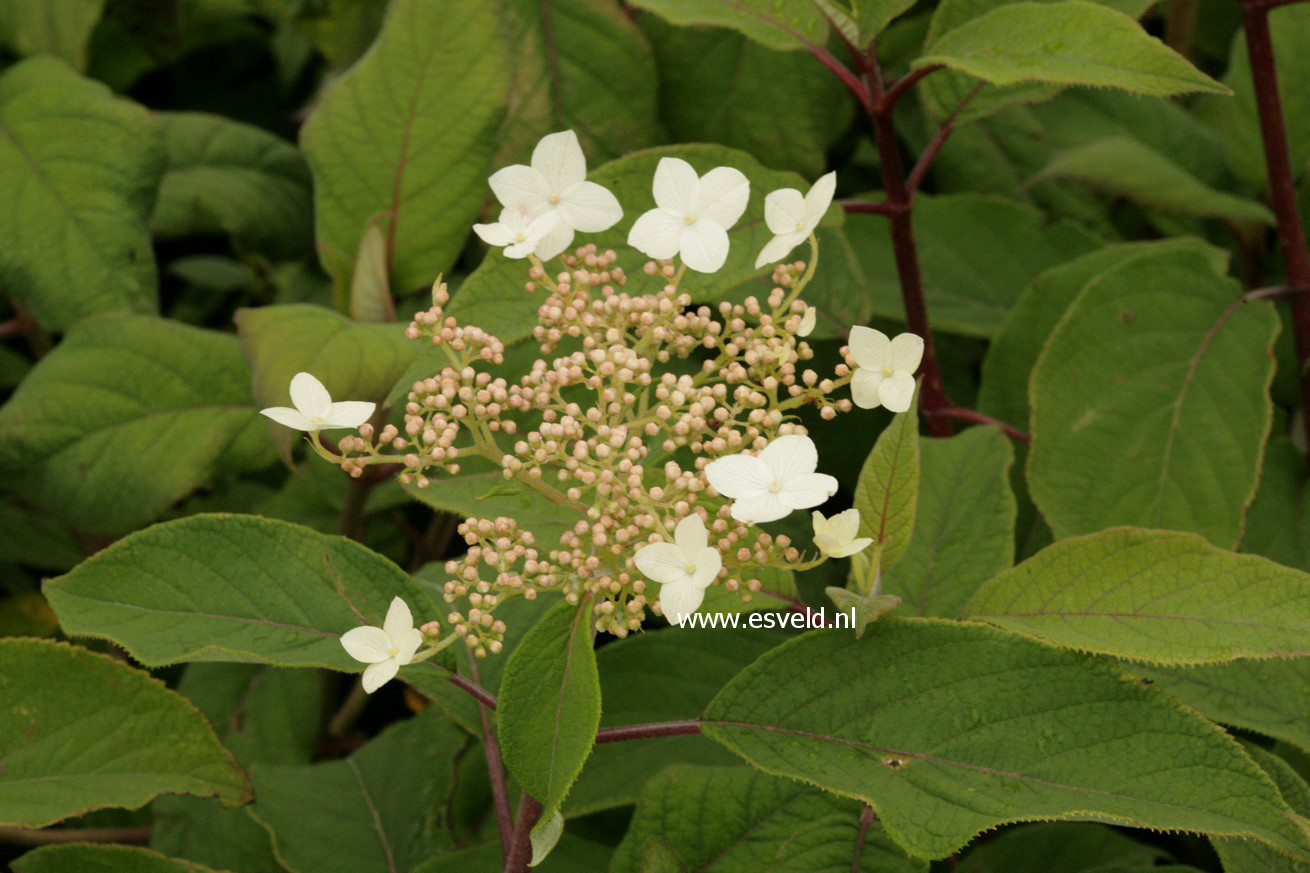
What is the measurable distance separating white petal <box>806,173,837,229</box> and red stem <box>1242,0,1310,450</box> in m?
0.55

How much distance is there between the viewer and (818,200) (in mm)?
776

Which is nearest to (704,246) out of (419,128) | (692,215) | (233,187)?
(692,215)

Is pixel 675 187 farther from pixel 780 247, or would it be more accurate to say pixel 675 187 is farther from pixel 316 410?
pixel 316 410

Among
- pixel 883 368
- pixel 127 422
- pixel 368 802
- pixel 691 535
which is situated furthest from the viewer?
pixel 127 422

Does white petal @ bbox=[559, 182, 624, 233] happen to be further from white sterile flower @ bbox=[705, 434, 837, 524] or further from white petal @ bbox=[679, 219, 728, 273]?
white sterile flower @ bbox=[705, 434, 837, 524]

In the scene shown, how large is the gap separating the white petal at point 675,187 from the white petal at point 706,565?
0.27m

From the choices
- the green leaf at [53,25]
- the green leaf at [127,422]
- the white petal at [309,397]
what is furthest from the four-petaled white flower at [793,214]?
the green leaf at [53,25]

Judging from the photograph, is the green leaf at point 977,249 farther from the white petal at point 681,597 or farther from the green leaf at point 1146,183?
the white petal at point 681,597

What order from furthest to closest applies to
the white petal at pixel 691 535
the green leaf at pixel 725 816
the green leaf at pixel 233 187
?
the green leaf at pixel 233 187, the green leaf at pixel 725 816, the white petal at pixel 691 535

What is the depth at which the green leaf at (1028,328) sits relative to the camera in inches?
45.8

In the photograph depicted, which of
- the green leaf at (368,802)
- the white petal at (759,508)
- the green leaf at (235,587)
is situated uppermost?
the white petal at (759,508)

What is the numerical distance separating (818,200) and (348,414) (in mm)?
344

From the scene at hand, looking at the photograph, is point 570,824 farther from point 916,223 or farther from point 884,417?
point 916,223

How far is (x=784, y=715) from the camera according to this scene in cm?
75
